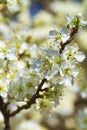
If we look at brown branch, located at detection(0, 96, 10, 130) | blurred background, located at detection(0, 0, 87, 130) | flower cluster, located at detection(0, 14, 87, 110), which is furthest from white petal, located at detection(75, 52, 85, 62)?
blurred background, located at detection(0, 0, 87, 130)

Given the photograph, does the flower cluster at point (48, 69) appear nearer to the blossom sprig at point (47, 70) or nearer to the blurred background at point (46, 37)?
the blossom sprig at point (47, 70)

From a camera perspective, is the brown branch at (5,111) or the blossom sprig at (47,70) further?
the brown branch at (5,111)

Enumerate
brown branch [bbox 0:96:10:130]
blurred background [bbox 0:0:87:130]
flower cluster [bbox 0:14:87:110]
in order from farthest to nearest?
blurred background [bbox 0:0:87:130] < brown branch [bbox 0:96:10:130] < flower cluster [bbox 0:14:87:110]

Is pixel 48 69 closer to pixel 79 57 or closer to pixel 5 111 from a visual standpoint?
pixel 79 57

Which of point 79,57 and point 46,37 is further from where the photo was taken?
point 46,37

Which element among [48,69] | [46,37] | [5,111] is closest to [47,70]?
[48,69]

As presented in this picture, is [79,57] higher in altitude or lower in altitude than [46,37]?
lower

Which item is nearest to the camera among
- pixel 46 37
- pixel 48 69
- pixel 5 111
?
pixel 48 69

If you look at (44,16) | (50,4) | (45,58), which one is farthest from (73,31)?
(50,4)

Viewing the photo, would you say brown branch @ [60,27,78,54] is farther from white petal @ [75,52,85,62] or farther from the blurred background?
the blurred background

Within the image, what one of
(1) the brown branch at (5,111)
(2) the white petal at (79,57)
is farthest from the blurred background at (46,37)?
(2) the white petal at (79,57)

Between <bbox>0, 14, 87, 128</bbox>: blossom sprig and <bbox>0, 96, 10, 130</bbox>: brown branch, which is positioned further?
<bbox>0, 96, 10, 130</bbox>: brown branch

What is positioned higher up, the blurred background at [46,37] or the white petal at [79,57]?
the blurred background at [46,37]
